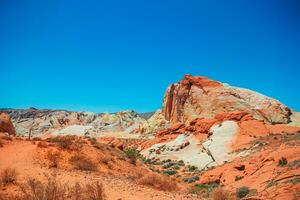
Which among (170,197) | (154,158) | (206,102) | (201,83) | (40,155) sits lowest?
(170,197)

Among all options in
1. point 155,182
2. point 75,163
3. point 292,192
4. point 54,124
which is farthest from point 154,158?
point 54,124

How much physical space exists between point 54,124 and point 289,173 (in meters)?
100

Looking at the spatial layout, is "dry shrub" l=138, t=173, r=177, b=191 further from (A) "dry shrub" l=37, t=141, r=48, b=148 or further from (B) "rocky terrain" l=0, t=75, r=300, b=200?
(A) "dry shrub" l=37, t=141, r=48, b=148

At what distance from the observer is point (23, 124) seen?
10950 cm

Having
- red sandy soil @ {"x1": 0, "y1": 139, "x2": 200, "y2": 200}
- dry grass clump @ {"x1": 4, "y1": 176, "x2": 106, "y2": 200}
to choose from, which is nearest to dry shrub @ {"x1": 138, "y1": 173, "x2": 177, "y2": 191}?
red sandy soil @ {"x1": 0, "y1": 139, "x2": 200, "y2": 200}

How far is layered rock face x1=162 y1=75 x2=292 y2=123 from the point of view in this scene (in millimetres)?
51750

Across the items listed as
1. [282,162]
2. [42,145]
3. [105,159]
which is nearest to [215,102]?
[105,159]

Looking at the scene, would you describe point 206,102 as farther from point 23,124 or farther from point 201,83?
point 23,124

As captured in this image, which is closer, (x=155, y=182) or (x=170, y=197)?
(x=170, y=197)

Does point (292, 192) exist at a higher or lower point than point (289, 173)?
lower

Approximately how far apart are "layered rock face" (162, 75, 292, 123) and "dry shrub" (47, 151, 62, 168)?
38.4 meters

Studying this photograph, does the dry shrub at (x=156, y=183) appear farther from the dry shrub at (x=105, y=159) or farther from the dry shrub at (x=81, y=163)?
the dry shrub at (x=105, y=159)

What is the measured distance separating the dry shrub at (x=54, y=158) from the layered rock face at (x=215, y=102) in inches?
1511

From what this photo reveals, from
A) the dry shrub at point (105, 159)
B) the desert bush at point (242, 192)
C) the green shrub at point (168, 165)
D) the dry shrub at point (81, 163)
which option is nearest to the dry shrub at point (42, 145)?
the dry shrub at point (81, 163)
